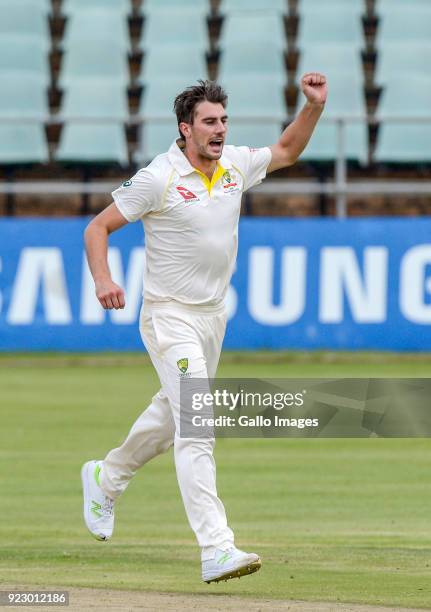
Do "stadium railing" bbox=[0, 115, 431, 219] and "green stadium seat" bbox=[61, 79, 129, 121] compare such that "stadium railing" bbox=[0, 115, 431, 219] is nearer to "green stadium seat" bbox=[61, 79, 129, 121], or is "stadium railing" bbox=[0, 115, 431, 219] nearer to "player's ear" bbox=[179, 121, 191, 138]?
"green stadium seat" bbox=[61, 79, 129, 121]

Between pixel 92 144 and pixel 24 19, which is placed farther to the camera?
pixel 24 19

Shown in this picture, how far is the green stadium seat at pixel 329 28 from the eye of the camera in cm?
2519

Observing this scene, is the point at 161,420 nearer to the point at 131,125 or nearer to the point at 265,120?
the point at 265,120

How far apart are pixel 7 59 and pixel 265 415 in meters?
17.1

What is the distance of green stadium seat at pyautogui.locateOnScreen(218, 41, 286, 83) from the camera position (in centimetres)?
2483

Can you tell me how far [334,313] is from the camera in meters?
19.5

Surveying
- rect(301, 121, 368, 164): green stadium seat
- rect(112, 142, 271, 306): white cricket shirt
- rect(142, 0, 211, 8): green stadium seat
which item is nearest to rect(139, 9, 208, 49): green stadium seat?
rect(142, 0, 211, 8): green stadium seat

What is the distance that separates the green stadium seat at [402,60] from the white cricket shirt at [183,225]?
16.9m

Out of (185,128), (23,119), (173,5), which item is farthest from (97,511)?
(173,5)

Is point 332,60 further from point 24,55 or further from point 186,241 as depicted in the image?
point 186,241

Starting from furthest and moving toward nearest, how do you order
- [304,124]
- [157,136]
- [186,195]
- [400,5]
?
[400,5] < [157,136] < [304,124] < [186,195]

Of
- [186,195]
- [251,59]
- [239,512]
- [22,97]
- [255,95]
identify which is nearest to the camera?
[186,195]

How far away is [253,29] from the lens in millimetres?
25219

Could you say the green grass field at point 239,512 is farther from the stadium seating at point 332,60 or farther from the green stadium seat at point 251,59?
the green stadium seat at point 251,59
